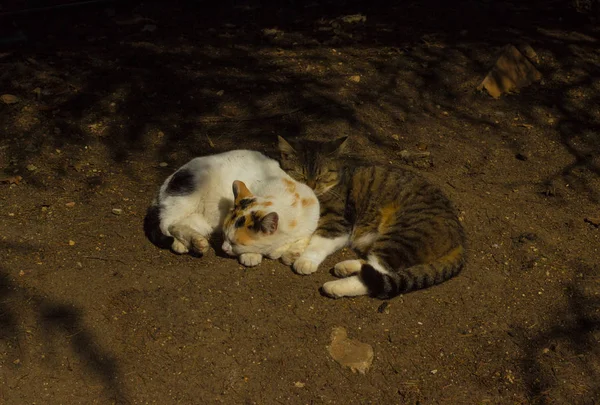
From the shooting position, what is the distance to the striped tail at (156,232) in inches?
165

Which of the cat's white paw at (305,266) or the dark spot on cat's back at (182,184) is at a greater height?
the dark spot on cat's back at (182,184)

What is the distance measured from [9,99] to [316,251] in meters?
3.81

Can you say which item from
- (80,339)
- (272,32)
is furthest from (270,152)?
→ (272,32)

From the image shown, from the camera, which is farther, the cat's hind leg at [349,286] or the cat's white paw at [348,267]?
the cat's white paw at [348,267]

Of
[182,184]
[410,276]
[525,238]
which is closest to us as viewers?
[410,276]

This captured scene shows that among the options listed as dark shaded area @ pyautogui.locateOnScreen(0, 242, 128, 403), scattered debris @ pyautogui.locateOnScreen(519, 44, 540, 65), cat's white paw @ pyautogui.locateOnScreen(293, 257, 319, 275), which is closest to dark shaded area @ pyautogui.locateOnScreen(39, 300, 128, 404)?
dark shaded area @ pyautogui.locateOnScreen(0, 242, 128, 403)

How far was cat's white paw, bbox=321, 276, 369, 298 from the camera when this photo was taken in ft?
12.5

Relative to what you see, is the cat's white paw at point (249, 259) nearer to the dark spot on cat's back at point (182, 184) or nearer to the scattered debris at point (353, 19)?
the dark spot on cat's back at point (182, 184)

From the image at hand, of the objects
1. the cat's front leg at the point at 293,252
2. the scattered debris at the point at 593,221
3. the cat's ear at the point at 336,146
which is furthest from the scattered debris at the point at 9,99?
the scattered debris at the point at 593,221

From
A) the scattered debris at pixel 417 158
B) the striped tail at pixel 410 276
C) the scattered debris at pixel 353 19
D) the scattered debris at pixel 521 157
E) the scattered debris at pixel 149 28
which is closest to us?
the striped tail at pixel 410 276

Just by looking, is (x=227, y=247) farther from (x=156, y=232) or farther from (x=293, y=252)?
(x=156, y=232)

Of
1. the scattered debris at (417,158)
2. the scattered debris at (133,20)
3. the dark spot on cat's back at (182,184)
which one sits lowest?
the scattered debris at (417,158)

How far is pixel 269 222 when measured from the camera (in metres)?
3.87

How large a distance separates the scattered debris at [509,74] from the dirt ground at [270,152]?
0.44 feet
